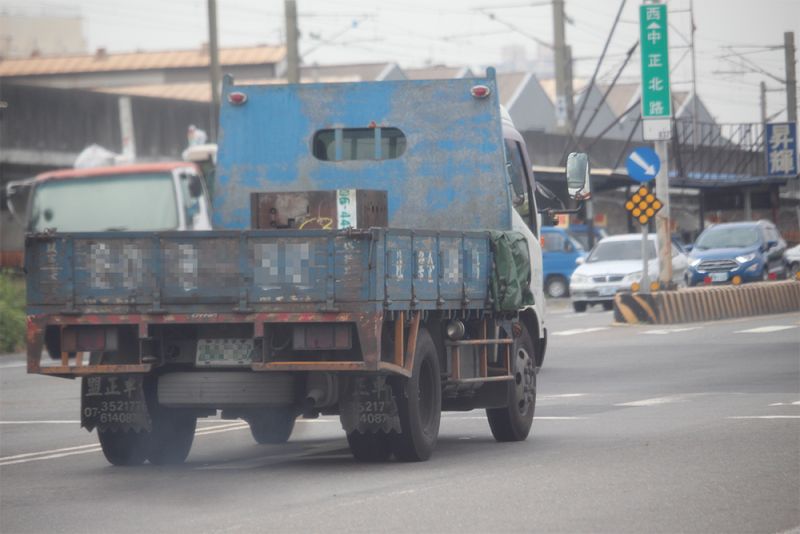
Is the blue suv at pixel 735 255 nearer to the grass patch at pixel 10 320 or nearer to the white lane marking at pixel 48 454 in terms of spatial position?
the grass patch at pixel 10 320

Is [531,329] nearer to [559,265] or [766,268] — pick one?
[766,268]

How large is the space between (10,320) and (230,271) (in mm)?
19104

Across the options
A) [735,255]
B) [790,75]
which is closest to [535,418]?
[735,255]

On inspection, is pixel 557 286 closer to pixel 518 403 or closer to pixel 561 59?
pixel 561 59

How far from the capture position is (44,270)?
38.4 feet

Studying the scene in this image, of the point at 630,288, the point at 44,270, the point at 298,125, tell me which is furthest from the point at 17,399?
the point at 630,288

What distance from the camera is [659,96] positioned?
111 feet

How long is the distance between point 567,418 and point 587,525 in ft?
23.1

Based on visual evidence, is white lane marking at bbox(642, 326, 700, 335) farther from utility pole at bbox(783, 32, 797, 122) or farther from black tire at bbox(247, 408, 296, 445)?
utility pole at bbox(783, 32, 797, 122)

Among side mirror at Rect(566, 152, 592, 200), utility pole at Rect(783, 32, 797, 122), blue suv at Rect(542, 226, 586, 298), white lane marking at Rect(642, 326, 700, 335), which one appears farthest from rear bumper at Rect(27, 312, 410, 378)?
utility pole at Rect(783, 32, 797, 122)

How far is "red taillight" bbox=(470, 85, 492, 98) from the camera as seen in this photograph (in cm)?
1417

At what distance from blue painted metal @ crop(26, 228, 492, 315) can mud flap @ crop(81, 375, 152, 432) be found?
2.02 feet

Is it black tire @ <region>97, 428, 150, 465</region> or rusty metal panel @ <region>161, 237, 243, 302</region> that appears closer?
rusty metal panel @ <region>161, 237, 243, 302</region>

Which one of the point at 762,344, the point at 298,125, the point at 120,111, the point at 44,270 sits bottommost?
the point at 762,344
